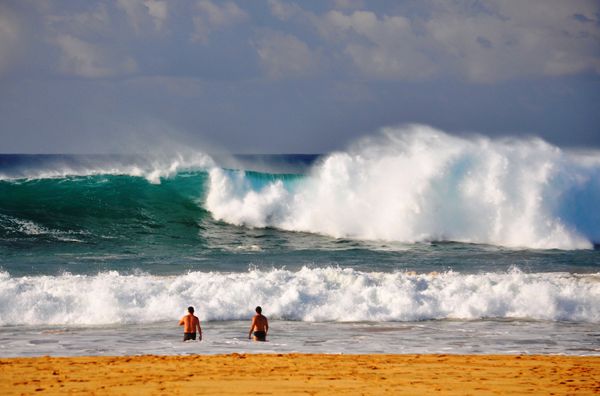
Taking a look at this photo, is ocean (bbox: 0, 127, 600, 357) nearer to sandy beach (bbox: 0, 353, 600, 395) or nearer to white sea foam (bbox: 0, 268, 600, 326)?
white sea foam (bbox: 0, 268, 600, 326)

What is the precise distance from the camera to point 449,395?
7.84 metres

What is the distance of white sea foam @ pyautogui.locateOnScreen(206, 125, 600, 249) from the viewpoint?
24.0 metres

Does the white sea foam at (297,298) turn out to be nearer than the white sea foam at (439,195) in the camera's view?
Yes

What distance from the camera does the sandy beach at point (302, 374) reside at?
8.05 metres

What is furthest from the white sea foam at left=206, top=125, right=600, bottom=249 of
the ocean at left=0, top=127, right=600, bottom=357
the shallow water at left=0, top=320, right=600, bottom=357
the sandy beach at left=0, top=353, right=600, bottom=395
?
the sandy beach at left=0, top=353, right=600, bottom=395

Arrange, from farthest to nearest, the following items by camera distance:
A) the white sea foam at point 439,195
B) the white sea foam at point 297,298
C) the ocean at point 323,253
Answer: the white sea foam at point 439,195, the white sea foam at point 297,298, the ocean at point 323,253

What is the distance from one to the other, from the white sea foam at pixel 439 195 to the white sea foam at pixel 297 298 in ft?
29.2

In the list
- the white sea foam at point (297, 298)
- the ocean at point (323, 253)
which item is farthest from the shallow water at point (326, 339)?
the white sea foam at point (297, 298)

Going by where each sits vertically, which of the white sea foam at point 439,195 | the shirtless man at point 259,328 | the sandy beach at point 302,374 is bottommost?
the sandy beach at point 302,374

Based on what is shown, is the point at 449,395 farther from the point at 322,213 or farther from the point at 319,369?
the point at 322,213

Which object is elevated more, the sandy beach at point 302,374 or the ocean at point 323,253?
the ocean at point 323,253

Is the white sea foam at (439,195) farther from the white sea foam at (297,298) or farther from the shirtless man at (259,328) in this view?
the shirtless man at (259,328)

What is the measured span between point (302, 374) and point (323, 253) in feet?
40.7

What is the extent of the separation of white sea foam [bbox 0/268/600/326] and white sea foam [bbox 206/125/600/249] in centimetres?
890
